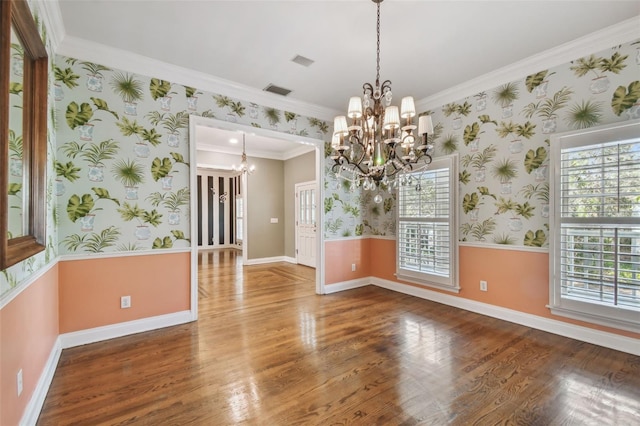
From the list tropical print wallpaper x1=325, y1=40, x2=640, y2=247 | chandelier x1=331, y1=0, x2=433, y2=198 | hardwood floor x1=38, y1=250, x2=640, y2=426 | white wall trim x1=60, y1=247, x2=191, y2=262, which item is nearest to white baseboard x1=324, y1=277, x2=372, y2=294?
hardwood floor x1=38, y1=250, x2=640, y2=426

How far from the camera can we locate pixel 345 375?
238cm

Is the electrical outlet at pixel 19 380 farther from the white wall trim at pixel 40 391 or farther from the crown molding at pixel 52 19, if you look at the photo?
the crown molding at pixel 52 19

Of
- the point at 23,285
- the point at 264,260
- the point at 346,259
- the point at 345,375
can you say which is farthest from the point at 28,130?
the point at 264,260

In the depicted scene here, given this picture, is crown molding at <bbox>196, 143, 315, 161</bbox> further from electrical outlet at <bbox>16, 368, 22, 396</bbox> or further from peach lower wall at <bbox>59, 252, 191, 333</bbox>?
electrical outlet at <bbox>16, 368, 22, 396</bbox>

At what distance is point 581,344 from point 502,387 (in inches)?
55.7

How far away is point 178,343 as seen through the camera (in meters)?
3.00

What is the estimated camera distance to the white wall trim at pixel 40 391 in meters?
1.78

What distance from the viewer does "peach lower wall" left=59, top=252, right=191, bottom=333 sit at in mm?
2939

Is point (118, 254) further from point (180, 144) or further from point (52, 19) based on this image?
point (52, 19)

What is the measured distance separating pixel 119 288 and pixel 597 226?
4940 millimetres

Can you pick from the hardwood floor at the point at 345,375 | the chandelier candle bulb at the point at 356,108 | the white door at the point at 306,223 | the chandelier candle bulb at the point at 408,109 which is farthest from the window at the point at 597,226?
the white door at the point at 306,223

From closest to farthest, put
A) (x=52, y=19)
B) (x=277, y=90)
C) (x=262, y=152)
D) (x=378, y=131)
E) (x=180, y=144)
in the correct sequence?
(x=52, y=19) < (x=378, y=131) < (x=180, y=144) < (x=277, y=90) < (x=262, y=152)

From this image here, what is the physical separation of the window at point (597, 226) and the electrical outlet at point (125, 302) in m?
4.60

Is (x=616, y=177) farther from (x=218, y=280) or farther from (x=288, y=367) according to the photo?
(x=218, y=280)
